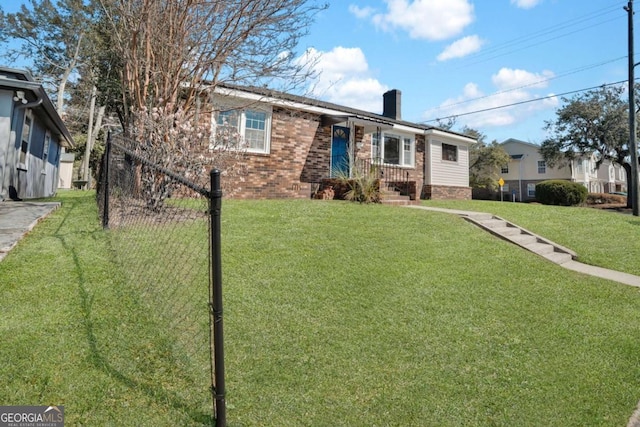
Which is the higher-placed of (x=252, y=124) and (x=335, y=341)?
(x=252, y=124)

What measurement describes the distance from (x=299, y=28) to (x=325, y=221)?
15.2 feet

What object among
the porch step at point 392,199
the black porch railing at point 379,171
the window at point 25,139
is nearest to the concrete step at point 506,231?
the porch step at point 392,199

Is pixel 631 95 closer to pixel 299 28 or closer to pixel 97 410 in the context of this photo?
pixel 299 28

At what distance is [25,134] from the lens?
9773mm

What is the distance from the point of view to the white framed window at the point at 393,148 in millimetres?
14672

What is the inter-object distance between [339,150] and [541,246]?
7.87m

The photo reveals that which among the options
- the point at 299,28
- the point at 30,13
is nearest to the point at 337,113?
the point at 299,28

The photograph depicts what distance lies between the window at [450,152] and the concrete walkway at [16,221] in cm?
1513

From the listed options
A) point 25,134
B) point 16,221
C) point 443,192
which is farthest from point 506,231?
point 25,134

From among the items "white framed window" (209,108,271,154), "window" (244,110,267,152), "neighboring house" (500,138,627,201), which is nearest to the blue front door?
"white framed window" (209,108,271,154)

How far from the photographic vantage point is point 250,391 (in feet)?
7.70

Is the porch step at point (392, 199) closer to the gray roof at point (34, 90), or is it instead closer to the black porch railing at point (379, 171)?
the black porch railing at point (379, 171)

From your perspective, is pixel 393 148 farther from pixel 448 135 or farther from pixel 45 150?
pixel 45 150

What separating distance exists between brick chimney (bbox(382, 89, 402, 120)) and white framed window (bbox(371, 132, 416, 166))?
2547mm
